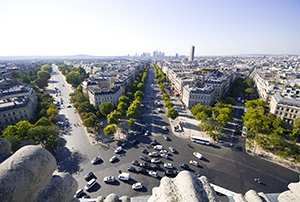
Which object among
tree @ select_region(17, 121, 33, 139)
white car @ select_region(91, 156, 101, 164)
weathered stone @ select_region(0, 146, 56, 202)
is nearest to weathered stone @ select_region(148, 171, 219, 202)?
weathered stone @ select_region(0, 146, 56, 202)

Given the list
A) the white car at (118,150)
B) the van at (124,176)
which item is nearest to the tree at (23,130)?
the white car at (118,150)

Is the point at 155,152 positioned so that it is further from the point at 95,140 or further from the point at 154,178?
the point at 95,140

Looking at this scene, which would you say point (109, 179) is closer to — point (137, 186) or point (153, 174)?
point (137, 186)

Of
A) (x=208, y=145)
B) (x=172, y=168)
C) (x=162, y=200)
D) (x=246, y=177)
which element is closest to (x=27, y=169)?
(x=162, y=200)

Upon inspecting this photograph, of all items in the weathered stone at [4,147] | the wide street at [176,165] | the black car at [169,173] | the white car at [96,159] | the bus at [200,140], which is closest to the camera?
the weathered stone at [4,147]

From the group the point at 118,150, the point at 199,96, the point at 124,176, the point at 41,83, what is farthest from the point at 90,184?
the point at 41,83

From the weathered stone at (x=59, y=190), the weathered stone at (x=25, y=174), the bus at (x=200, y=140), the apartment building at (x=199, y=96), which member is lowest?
the bus at (x=200, y=140)

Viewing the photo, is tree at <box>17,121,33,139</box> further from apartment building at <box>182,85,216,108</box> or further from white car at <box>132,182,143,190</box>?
apartment building at <box>182,85,216,108</box>

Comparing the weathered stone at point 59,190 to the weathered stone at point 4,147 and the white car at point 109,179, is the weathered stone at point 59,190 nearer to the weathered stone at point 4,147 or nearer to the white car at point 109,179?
the weathered stone at point 4,147
